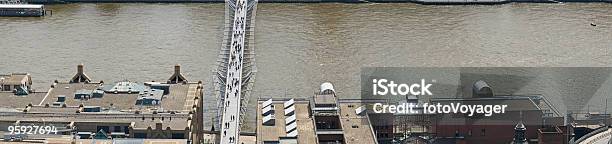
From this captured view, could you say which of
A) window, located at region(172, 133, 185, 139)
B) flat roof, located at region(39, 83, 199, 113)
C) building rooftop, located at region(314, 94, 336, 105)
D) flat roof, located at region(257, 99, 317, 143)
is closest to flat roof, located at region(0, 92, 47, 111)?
flat roof, located at region(39, 83, 199, 113)

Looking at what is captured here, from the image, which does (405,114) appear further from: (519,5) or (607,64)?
(519,5)

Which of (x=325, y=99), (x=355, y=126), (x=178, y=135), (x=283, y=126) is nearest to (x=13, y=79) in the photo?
(x=178, y=135)

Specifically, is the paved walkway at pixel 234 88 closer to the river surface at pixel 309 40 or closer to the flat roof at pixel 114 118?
the river surface at pixel 309 40

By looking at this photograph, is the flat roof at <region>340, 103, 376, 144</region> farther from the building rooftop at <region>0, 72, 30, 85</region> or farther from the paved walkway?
the building rooftop at <region>0, 72, 30, 85</region>

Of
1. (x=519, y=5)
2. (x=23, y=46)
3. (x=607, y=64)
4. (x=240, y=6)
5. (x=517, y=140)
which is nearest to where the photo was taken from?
(x=517, y=140)

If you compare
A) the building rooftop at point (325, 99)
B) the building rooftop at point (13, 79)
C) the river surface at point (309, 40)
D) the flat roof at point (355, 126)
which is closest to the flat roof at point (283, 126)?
the building rooftop at point (325, 99)

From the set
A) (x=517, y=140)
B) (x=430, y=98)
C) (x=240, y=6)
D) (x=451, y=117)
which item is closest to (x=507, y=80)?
(x=430, y=98)

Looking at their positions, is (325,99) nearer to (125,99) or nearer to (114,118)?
(125,99)

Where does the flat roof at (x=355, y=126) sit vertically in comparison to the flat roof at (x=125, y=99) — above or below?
below
